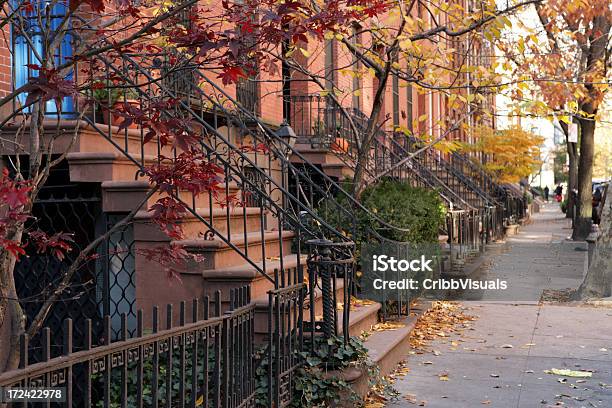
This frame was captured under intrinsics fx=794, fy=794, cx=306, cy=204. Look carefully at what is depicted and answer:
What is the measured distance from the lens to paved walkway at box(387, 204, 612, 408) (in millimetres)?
6242

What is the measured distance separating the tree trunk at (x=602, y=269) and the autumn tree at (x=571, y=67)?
1.59 m

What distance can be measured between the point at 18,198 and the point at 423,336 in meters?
6.18

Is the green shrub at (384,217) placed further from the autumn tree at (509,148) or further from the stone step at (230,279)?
the autumn tree at (509,148)

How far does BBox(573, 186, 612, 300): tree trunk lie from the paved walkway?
44 centimetres

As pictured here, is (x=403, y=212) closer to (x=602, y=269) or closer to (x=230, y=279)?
(x=230, y=279)

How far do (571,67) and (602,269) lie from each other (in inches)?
322

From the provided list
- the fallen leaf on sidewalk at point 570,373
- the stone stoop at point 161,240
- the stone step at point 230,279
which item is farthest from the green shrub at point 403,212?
the stone step at point 230,279

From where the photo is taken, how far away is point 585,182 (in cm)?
2050

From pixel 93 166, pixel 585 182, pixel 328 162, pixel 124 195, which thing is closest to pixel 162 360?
pixel 124 195

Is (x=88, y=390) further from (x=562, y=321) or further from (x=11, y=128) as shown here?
(x=562, y=321)

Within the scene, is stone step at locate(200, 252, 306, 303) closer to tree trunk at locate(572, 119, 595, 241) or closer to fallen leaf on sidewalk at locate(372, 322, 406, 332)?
fallen leaf on sidewalk at locate(372, 322, 406, 332)

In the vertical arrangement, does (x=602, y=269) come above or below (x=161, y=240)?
below

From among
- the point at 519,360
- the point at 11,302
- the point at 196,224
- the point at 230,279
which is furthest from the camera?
the point at 519,360

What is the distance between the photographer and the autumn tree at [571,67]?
10203 mm
